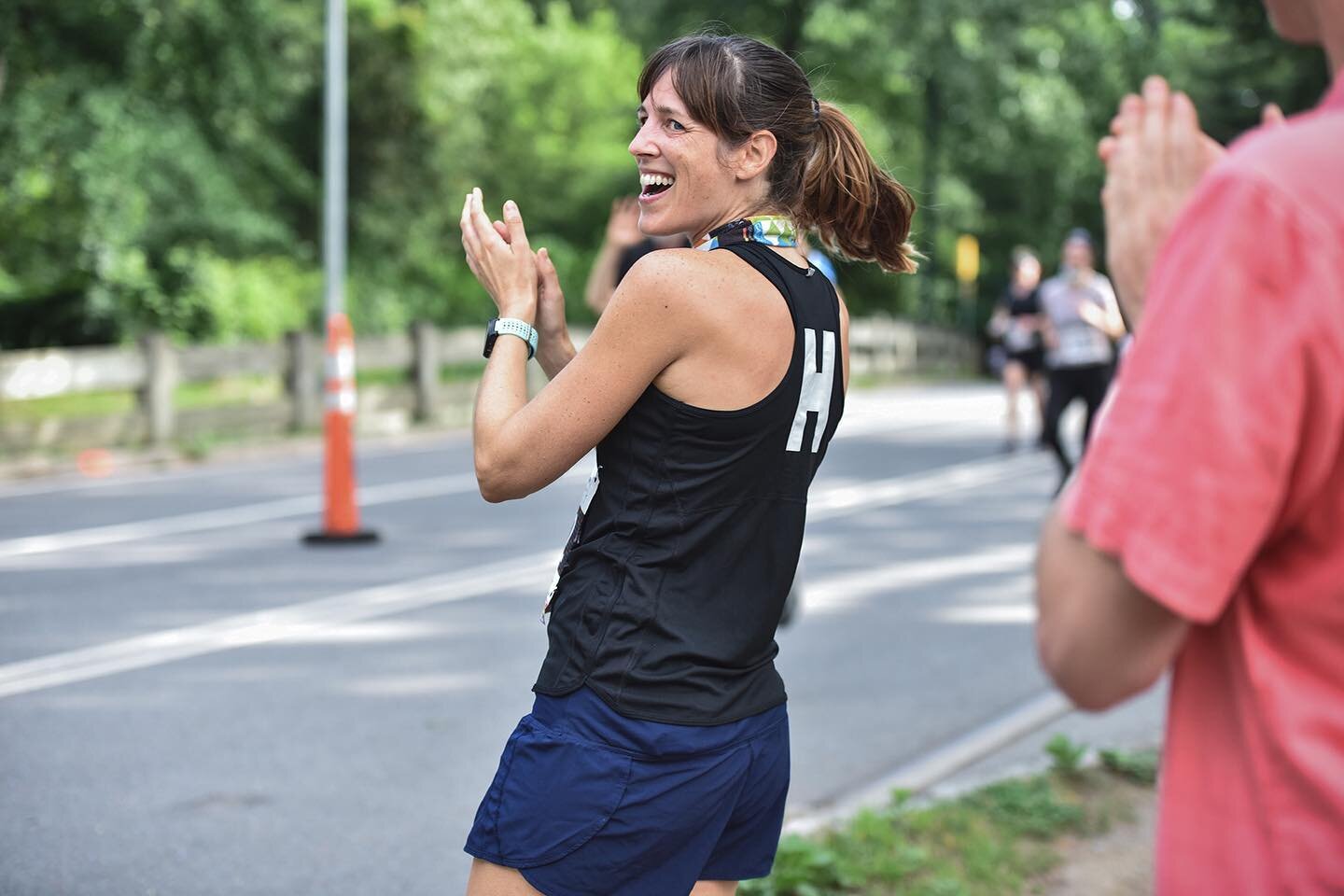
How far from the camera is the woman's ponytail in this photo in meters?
2.56

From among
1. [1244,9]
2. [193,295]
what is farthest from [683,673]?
[193,295]

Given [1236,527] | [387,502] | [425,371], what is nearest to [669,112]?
[1236,527]

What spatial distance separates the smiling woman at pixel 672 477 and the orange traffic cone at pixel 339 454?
8.28m

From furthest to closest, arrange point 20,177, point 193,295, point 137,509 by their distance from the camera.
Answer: point 193,295 → point 20,177 → point 137,509

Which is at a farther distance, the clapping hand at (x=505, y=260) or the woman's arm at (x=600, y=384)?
the clapping hand at (x=505, y=260)

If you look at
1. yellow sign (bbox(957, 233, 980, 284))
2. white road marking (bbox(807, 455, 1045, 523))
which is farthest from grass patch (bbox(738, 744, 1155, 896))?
yellow sign (bbox(957, 233, 980, 284))

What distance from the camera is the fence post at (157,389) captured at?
17.0 m

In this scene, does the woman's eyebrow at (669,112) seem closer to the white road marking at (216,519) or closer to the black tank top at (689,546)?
the black tank top at (689,546)

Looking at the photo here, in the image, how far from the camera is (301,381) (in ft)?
61.8

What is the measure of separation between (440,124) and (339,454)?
25.6 meters

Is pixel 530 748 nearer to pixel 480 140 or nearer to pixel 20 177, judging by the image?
pixel 20 177

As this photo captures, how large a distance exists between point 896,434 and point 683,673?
1753cm

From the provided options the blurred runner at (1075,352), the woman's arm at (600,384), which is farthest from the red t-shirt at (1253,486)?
the blurred runner at (1075,352)

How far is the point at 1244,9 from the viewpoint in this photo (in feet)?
49.7
